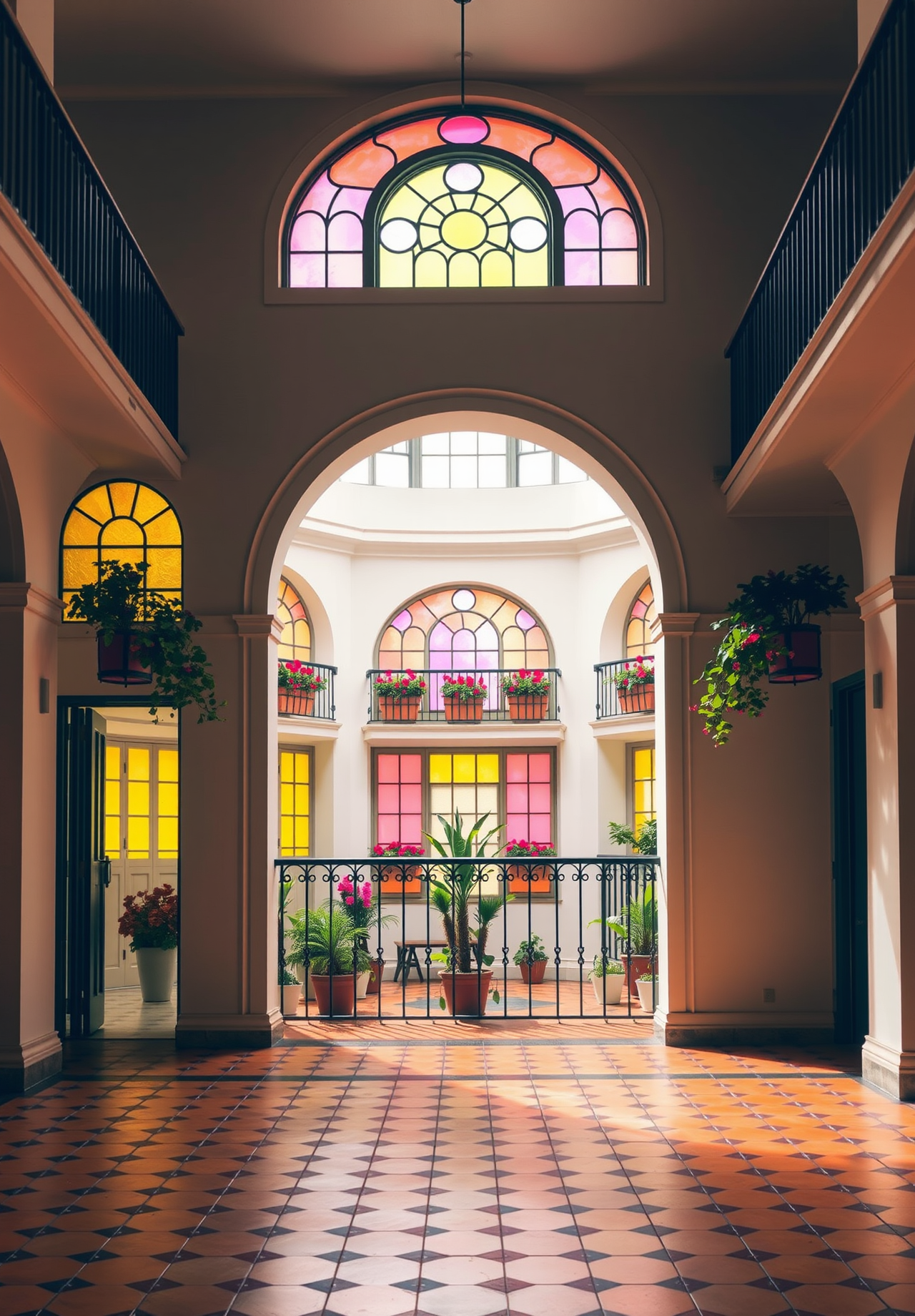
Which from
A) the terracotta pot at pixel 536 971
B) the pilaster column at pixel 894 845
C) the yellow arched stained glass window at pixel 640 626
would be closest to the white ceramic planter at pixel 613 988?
the terracotta pot at pixel 536 971

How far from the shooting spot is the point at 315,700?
1378 centimetres

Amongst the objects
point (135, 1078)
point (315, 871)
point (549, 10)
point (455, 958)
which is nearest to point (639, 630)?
point (315, 871)

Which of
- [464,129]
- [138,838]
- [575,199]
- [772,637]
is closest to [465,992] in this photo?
[772,637]

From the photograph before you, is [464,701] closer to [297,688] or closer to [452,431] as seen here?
[297,688]

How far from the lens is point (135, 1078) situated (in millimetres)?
6395

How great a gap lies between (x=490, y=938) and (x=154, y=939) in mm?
4727

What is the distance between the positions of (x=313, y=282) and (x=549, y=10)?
6.97 feet

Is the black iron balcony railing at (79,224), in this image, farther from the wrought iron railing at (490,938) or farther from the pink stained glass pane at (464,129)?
the wrought iron railing at (490,938)

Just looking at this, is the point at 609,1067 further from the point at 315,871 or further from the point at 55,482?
the point at 315,871

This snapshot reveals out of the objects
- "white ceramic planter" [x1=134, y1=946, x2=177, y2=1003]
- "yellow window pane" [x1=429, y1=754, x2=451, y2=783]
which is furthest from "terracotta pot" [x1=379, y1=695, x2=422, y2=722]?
"white ceramic planter" [x1=134, y1=946, x2=177, y2=1003]

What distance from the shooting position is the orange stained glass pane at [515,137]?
8.22 meters

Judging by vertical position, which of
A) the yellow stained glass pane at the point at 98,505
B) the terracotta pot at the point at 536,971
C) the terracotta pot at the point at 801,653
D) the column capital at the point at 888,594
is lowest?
the terracotta pot at the point at 536,971

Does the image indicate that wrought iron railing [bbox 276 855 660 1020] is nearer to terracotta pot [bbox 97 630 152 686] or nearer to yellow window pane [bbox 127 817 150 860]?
yellow window pane [bbox 127 817 150 860]

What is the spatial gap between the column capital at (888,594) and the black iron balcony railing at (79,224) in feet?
12.6
